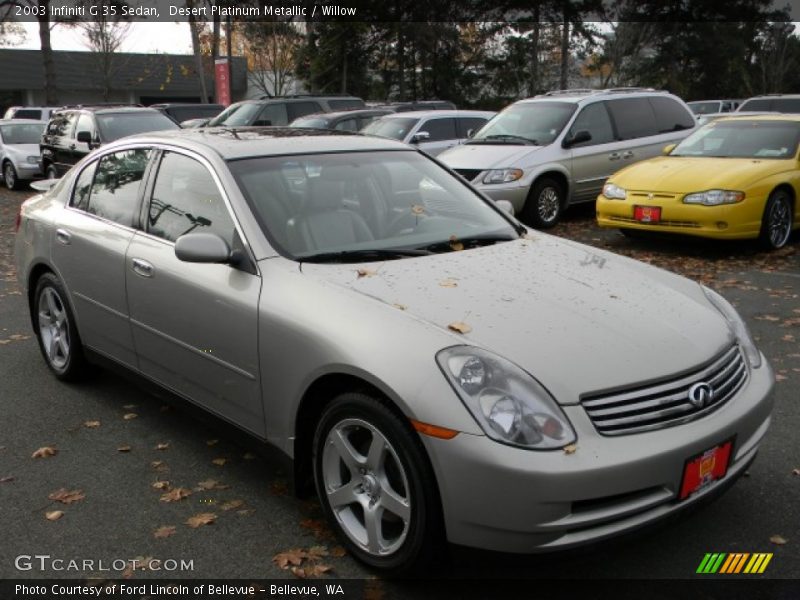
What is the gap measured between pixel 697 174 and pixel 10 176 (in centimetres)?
1615

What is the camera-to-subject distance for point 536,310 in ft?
10.4

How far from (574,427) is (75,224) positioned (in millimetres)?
3465

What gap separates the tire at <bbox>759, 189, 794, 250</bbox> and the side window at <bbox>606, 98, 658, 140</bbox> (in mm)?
3450

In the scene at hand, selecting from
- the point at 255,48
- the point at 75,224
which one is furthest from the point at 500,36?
the point at 75,224

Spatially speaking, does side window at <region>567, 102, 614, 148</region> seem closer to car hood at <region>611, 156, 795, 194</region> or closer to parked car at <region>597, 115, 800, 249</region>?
parked car at <region>597, 115, 800, 249</region>

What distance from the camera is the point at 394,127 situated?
14.2 metres

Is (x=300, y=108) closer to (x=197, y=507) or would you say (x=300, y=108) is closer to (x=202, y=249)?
(x=202, y=249)

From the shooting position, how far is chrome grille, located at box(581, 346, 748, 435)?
2.73 metres

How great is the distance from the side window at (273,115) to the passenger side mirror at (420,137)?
496 centimetres

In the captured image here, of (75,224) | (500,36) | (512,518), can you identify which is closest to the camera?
(512,518)

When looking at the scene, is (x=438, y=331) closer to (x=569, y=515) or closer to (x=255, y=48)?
(x=569, y=515)

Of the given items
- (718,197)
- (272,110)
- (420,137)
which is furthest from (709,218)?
(272,110)

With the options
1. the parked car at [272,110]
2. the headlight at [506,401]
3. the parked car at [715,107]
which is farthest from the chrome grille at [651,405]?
the parked car at [715,107]

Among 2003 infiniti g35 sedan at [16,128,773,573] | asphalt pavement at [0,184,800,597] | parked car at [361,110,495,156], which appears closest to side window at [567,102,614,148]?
parked car at [361,110,495,156]
